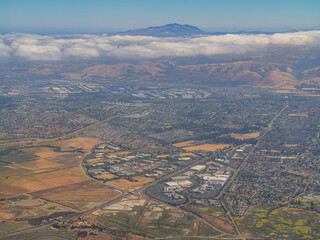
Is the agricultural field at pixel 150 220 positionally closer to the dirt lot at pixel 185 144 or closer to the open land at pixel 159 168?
the open land at pixel 159 168

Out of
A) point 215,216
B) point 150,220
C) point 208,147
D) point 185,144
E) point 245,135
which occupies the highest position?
point 150,220

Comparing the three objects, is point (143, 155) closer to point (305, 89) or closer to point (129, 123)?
point (129, 123)

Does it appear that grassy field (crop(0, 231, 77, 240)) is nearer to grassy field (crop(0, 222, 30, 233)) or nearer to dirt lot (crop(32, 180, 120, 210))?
grassy field (crop(0, 222, 30, 233))

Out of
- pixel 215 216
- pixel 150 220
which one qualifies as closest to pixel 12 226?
pixel 150 220

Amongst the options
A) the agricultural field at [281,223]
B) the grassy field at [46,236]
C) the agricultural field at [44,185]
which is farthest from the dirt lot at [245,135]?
the grassy field at [46,236]

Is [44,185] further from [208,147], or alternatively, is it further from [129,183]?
[208,147]

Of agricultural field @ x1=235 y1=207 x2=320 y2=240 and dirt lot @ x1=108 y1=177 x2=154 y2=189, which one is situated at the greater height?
dirt lot @ x1=108 y1=177 x2=154 y2=189

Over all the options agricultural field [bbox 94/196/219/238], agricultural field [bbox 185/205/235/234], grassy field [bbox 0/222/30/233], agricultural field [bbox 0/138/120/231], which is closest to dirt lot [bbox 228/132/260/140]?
agricultural field [bbox 0/138/120/231]

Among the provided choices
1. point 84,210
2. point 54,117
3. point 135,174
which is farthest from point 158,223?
point 54,117
